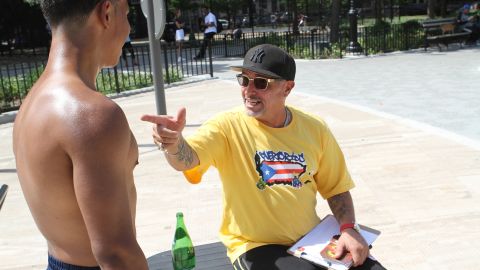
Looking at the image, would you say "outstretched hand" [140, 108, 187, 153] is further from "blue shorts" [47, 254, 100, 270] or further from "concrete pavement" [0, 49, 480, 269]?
"concrete pavement" [0, 49, 480, 269]

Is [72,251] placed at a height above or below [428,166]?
above

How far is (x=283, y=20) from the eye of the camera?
4962cm

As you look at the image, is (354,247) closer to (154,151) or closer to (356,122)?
(154,151)

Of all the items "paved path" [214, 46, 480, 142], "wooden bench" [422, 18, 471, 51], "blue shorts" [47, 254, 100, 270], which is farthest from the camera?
"wooden bench" [422, 18, 471, 51]

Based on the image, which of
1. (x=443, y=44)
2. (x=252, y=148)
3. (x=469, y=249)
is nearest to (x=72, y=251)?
(x=252, y=148)

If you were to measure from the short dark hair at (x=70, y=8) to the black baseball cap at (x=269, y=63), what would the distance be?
3.96ft

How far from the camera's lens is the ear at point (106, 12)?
1470 mm

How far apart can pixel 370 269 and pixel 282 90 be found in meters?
1.00

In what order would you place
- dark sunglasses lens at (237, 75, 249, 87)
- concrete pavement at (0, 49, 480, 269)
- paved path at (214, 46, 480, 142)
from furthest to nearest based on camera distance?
paved path at (214, 46, 480, 142)
concrete pavement at (0, 49, 480, 269)
dark sunglasses lens at (237, 75, 249, 87)

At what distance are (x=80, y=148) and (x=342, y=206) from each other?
173 centimetres

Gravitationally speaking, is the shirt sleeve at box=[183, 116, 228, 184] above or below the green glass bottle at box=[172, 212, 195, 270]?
above

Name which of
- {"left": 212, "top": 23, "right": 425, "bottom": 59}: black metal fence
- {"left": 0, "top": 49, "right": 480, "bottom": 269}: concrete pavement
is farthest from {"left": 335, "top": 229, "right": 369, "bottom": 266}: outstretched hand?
{"left": 212, "top": 23, "right": 425, "bottom": 59}: black metal fence

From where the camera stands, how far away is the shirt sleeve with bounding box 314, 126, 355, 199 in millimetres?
2727

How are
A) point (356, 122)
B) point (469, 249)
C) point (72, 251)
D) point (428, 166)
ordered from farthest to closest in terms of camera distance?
point (356, 122)
point (428, 166)
point (469, 249)
point (72, 251)
